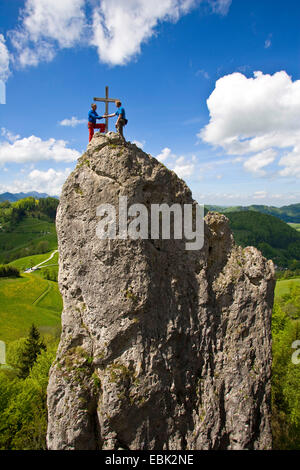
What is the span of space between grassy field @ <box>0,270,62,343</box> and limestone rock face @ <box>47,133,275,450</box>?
70.6 meters

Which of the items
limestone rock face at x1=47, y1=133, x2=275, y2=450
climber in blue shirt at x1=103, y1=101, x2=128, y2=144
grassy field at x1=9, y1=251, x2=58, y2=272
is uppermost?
climber in blue shirt at x1=103, y1=101, x2=128, y2=144

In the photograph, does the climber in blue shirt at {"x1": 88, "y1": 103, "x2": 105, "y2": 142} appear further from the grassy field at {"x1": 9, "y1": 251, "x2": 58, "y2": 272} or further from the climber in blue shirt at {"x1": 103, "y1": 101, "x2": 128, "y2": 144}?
the grassy field at {"x1": 9, "y1": 251, "x2": 58, "y2": 272}

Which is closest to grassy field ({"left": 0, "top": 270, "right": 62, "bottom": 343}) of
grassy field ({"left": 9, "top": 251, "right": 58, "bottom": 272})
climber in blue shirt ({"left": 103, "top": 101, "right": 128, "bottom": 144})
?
grassy field ({"left": 9, "top": 251, "right": 58, "bottom": 272})

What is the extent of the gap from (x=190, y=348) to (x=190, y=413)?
3.03 metres

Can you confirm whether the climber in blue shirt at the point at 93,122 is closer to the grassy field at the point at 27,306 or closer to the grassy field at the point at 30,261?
the grassy field at the point at 27,306

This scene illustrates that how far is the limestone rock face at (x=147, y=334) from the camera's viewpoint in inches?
430

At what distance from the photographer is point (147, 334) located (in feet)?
37.5

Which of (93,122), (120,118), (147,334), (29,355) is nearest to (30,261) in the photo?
(29,355)

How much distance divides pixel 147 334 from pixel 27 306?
332 ft

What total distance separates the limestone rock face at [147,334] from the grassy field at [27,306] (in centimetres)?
7056

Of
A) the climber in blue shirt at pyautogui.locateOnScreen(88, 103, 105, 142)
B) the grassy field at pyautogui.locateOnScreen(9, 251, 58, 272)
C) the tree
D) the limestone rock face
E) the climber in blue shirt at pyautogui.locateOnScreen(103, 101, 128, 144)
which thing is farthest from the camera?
the grassy field at pyautogui.locateOnScreen(9, 251, 58, 272)

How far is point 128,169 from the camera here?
481 inches

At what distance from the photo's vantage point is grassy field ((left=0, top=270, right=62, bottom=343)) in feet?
267
